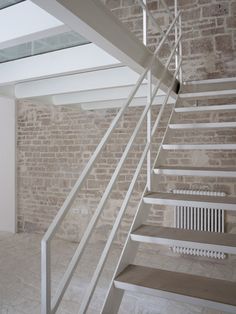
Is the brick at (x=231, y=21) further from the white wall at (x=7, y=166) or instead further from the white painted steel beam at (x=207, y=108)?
the white wall at (x=7, y=166)

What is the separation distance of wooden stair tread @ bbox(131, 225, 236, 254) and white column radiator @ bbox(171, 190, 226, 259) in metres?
2.71

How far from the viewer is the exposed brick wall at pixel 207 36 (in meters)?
4.42

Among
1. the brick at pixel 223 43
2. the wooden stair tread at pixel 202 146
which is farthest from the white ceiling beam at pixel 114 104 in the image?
the wooden stair tread at pixel 202 146

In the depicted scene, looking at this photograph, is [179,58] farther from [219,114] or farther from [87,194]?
[87,194]

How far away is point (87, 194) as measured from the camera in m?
5.51

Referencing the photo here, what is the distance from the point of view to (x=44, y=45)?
267 centimetres

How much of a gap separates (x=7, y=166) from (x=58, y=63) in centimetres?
417

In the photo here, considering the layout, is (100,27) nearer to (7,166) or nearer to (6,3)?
(6,3)

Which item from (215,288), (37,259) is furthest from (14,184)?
(215,288)

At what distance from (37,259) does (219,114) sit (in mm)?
3733

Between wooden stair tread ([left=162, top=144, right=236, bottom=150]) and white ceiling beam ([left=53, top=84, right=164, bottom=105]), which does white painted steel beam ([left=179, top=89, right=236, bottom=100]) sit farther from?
white ceiling beam ([left=53, top=84, right=164, bottom=105])

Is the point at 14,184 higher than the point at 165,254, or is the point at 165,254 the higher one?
the point at 14,184

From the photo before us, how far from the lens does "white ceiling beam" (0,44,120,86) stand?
8.30 feet

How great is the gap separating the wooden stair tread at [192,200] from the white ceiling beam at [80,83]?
1401mm
